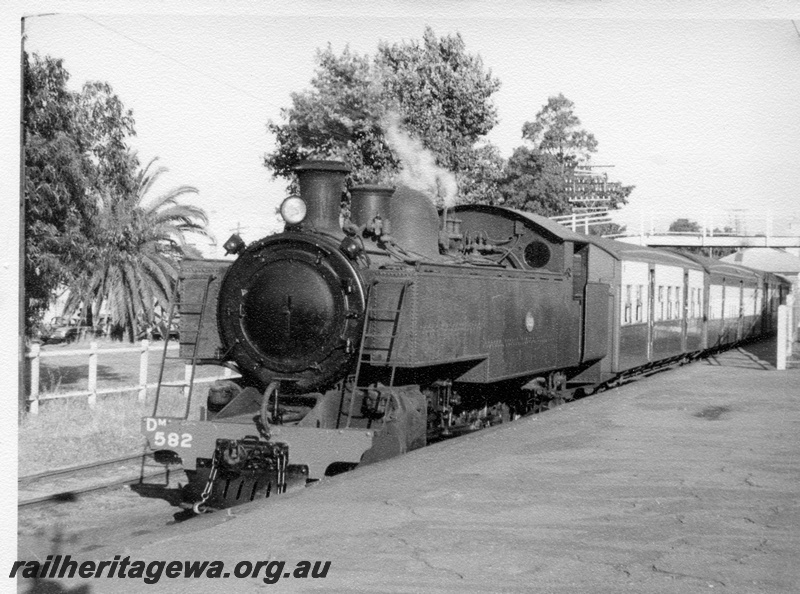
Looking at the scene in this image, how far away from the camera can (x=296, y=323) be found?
7.61 metres

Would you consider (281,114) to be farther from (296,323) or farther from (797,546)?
(797,546)

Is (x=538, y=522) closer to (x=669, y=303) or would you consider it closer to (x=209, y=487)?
(x=209, y=487)

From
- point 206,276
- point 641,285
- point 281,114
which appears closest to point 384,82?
point 281,114

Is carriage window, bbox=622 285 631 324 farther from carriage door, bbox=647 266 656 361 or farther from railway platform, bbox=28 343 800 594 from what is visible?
railway platform, bbox=28 343 800 594

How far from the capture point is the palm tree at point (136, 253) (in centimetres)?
1077

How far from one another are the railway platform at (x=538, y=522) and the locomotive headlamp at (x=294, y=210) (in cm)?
217

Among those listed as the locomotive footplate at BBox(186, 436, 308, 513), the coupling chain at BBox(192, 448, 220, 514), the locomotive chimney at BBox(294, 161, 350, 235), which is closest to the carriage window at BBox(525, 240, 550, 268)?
the locomotive chimney at BBox(294, 161, 350, 235)

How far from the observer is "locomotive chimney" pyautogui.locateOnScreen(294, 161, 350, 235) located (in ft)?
26.2

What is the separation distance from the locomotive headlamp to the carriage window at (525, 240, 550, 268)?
157 inches

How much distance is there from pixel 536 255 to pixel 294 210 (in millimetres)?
4153

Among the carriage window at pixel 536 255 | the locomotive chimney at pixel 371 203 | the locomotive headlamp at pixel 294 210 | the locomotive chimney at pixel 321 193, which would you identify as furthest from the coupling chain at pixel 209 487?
the carriage window at pixel 536 255

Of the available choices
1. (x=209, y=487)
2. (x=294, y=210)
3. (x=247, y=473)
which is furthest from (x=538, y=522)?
(x=294, y=210)

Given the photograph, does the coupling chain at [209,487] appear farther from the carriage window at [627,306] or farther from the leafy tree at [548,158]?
the leafy tree at [548,158]

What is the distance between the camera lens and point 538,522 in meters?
5.55
